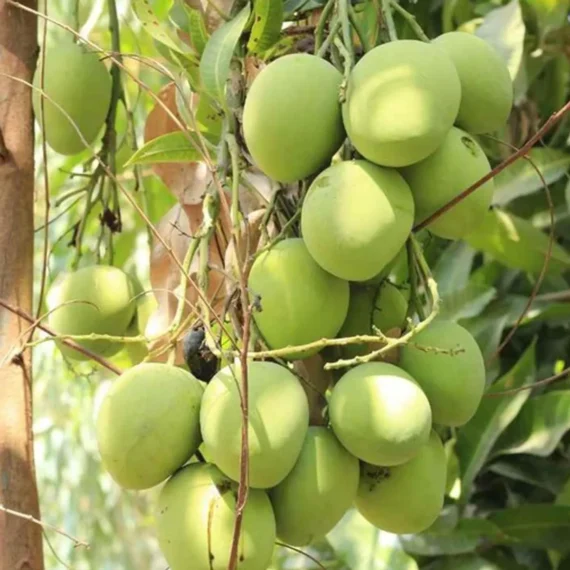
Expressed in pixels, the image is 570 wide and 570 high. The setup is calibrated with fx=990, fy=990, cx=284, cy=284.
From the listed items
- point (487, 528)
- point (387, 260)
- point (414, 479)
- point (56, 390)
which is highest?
Answer: point (387, 260)

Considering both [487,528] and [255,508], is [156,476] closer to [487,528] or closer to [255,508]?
[255,508]

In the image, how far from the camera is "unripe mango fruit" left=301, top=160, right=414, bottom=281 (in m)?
0.48

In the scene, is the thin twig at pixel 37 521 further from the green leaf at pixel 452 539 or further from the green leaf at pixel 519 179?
the green leaf at pixel 519 179

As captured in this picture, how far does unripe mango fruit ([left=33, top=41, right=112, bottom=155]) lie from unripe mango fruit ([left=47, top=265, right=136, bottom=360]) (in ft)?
0.37

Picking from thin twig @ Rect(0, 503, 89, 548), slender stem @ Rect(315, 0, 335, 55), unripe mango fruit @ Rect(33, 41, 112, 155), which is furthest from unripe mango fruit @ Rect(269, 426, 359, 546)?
unripe mango fruit @ Rect(33, 41, 112, 155)

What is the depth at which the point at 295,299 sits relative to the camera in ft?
1.62

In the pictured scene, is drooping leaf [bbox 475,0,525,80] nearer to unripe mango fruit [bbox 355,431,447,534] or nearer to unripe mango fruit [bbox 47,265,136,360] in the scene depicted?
unripe mango fruit [bbox 47,265,136,360]

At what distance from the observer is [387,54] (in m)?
0.50

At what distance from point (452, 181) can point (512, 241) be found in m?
0.52

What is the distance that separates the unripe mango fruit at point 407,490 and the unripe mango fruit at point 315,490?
0.02 m

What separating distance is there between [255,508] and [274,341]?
8 cm

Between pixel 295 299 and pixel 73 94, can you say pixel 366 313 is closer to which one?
pixel 295 299

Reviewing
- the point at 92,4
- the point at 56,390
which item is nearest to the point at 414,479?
the point at 92,4

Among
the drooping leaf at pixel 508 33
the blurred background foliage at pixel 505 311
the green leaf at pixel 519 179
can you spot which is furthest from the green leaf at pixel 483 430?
the drooping leaf at pixel 508 33
